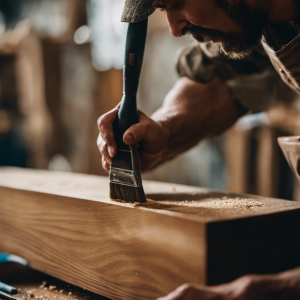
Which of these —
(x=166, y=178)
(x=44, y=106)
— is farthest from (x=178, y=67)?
(x=44, y=106)

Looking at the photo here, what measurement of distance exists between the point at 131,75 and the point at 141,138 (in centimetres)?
15

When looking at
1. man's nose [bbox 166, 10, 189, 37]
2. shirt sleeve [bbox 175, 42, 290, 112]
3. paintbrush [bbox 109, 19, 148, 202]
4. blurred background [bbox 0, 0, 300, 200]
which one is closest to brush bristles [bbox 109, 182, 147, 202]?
paintbrush [bbox 109, 19, 148, 202]

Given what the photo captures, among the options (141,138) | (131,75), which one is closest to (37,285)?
(141,138)

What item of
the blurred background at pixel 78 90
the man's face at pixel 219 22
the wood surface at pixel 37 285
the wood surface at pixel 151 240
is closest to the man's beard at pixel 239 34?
the man's face at pixel 219 22

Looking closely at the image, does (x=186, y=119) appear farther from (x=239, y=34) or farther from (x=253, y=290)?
(x=253, y=290)

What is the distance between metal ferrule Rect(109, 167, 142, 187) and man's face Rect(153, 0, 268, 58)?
381 millimetres

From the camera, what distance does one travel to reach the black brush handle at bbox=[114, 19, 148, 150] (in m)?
0.73

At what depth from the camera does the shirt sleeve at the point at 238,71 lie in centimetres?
112

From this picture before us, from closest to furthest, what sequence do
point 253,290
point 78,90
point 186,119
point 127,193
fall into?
point 253,290 → point 127,193 → point 186,119 → point 78,90

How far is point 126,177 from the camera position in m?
0.72

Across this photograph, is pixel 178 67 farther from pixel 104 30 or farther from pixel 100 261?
pixel 104 30

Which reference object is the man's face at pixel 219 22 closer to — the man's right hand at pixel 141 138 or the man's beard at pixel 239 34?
the man's beard at pixel 239 34

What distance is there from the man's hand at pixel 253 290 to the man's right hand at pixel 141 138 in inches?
14.4

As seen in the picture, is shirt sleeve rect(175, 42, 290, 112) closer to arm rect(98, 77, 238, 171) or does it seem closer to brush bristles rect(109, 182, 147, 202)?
arm rect(98, 77, 238, 171)
